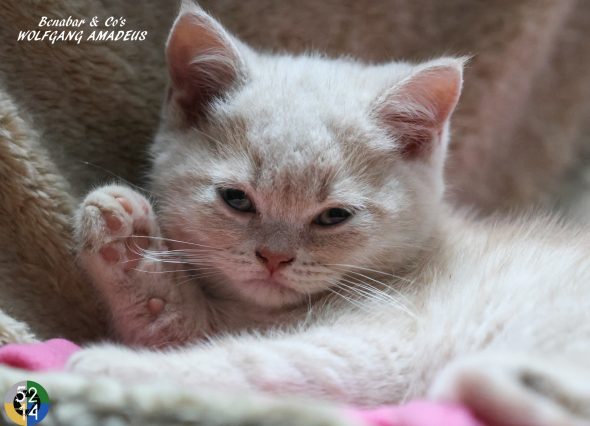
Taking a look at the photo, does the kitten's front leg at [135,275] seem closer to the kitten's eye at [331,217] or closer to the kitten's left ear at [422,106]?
the kitten's eye at [331,217]

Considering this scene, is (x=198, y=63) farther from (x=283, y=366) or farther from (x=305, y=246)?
(x=283, y=366)

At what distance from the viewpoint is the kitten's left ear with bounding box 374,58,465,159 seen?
3.76 ft

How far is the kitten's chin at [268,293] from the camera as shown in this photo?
1103 millimetres

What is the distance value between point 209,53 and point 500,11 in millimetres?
701

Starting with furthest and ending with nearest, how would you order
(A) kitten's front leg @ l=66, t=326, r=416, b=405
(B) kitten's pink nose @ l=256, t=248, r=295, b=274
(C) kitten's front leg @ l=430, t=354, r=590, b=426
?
1. (B) kitten's pink nose @ l=256, t=248, r=295, b=274
2. (A) kitten's front leg @ l=66, t=326, r=416, b=405
3. (C) kitten's front leg @ l=430, t=354, r=590, b=426

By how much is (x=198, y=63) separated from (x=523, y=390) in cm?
76

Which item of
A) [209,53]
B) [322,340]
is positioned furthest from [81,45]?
[322,340]

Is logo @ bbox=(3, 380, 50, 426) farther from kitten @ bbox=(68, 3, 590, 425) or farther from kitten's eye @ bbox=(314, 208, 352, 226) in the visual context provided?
kitten's eye @ bbox=(314, 208, 352, 226)

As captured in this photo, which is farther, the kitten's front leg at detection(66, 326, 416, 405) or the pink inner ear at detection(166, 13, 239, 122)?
the pink inner ear at detection(166, 13, 239, 122)

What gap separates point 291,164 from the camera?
1.08 m

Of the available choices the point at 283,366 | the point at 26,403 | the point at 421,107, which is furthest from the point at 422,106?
the point at 26,403

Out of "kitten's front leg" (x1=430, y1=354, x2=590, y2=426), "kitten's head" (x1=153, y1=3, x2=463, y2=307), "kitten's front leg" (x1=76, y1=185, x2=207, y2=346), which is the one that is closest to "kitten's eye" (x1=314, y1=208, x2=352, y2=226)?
"kitten's head" (x1=153, y1=3, x2=463, y2=307)

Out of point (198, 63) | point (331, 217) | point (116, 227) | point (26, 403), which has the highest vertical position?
point (198, 63)

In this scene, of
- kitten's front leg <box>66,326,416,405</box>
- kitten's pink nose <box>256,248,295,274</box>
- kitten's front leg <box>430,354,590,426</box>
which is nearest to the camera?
kitten's front leg <box>430,354,590,426</box>
